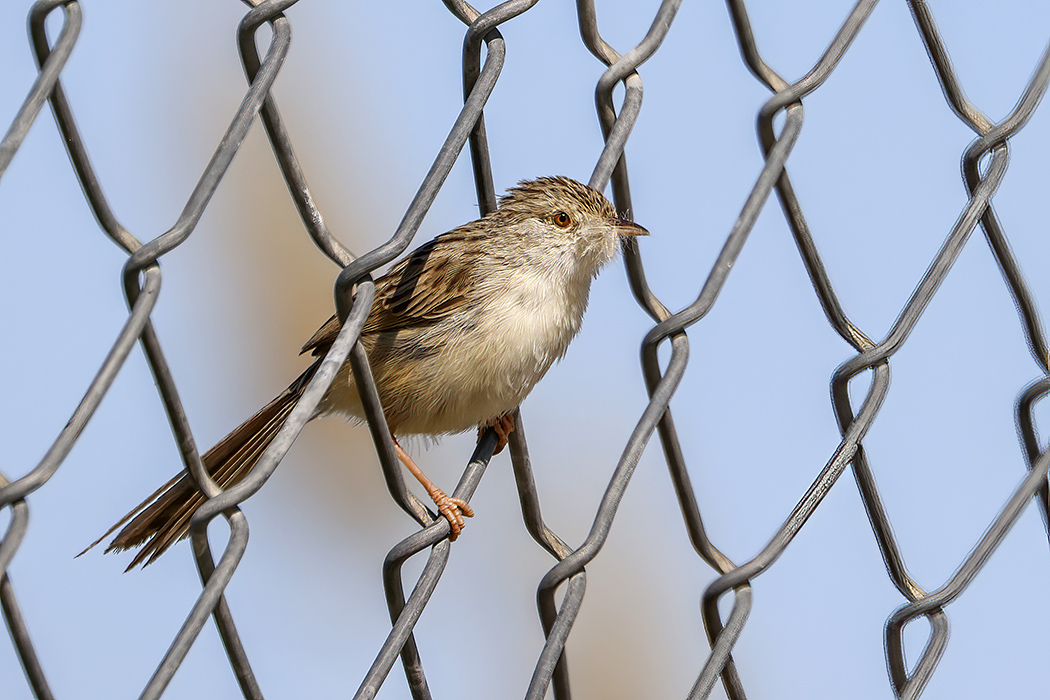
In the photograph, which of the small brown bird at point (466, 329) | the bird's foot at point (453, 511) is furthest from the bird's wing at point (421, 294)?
the bird's foot at point (453, 511)

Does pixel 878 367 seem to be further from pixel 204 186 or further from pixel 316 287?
pixel 316 287

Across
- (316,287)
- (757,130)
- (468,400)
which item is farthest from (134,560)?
(316,287)

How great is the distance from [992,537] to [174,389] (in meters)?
1.61

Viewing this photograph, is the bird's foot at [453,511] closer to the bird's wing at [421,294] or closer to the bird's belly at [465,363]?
the bird's belly at [465,363]

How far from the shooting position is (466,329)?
11.3 feet

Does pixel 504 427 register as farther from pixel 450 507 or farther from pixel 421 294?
pixel 450 507

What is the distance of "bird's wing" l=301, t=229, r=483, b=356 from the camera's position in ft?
11.3

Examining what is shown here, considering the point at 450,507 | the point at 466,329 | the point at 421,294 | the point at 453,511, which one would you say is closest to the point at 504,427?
the point at 466,329

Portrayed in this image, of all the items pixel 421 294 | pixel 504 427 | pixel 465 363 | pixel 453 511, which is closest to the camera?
pixel 453 511

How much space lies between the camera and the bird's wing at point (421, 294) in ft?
11.3

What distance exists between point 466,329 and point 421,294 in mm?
197

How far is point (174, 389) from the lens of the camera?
Answer: 154 centimetres

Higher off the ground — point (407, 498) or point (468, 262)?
point (468, 262)

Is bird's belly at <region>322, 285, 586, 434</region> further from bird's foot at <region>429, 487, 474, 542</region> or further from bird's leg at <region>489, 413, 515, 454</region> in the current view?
bird's foot at <region>429, 487, 474, 542</region>
